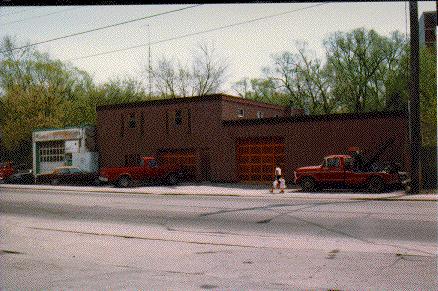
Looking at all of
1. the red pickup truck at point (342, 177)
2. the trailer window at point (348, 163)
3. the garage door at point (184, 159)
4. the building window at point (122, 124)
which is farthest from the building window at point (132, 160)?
the trailer window at point (348, 163)

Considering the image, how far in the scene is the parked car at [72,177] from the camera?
109 ft

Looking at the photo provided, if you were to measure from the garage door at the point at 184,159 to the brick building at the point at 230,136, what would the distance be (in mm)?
74

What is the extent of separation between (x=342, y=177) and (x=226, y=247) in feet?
46.2

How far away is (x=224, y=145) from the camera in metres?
31.0

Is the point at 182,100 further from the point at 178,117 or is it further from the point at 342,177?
the point at 342,177

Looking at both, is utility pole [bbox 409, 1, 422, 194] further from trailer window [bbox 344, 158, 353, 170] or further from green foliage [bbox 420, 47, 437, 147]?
green foliage [bbox 420, 47, 437, 147]

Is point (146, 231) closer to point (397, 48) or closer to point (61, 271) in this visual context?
point (61, 271)

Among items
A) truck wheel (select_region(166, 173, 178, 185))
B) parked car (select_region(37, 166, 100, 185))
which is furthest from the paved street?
parked car (select_region(37, 166, 100, 185))

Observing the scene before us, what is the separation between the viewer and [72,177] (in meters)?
33.4

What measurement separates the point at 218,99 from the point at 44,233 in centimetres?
2085

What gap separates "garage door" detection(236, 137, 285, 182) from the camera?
95.8ft

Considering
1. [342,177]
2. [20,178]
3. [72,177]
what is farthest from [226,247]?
[20,178]

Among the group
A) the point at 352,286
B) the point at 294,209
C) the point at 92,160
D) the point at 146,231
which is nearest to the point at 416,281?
the point at 352,286

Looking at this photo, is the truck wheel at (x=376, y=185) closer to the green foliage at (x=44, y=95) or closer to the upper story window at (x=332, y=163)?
the upper story window at (x=332, y=163)
